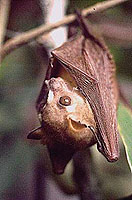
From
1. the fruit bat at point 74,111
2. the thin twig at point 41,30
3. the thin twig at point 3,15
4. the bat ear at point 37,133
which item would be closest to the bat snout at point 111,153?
the fruit bat at point 74,111

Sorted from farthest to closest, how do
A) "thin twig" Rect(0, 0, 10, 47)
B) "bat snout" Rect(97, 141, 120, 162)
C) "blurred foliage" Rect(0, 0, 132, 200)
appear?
"thin twig" Rect(0, 0, 10, 47) → "blurred foliage" Rect(0, 0, 132, 200) → "bat snout" Rect(97, 141, 120, 162)

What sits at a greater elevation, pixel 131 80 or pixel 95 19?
pixel 95 19

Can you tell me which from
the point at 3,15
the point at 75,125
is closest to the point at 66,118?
the point at 75,125

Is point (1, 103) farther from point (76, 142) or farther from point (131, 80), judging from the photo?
point (76, 142)

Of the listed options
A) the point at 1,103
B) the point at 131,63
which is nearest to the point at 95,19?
the point at 131,63

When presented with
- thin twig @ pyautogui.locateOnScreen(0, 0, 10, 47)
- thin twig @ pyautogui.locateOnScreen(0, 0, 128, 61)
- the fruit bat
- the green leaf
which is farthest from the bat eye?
thin twig @ pyautogui.locateOnScreen(0, 0, 10, 47)

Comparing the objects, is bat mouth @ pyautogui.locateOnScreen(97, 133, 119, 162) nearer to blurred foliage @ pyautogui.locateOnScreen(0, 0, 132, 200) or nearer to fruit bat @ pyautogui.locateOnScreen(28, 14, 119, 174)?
fruit bat @ pyautogui.locateOnScreen(28, 14, 119, 174)
